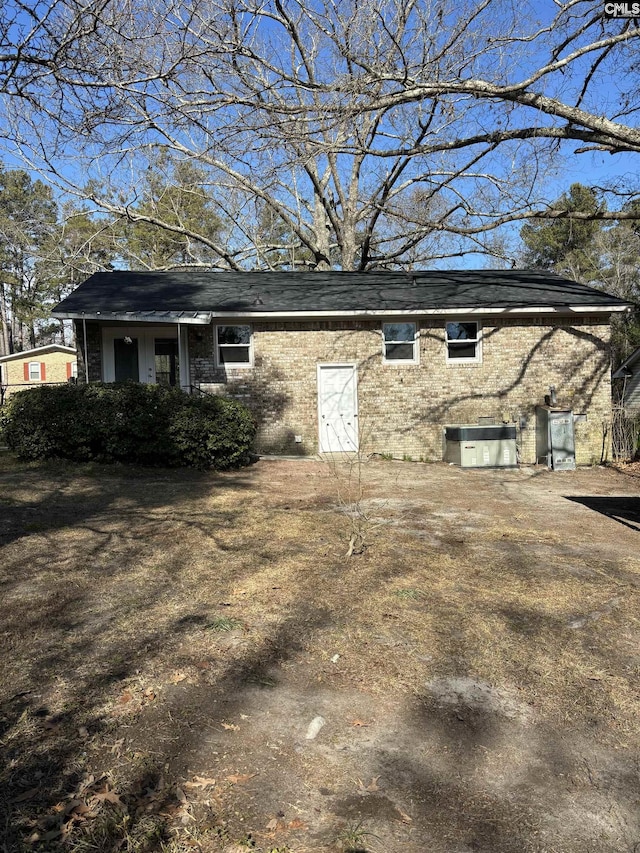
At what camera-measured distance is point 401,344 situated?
14.8 m

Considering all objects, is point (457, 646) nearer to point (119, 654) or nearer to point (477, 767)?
point (477, 767)

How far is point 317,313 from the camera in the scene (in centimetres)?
1416

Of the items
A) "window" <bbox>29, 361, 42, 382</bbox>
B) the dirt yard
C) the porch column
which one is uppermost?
"window" <bbox>29, 361, 42, 382</bbox>

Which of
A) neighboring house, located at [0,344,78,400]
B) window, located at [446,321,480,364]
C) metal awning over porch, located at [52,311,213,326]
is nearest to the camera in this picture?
metal awning over porch, located at [52,311,213,326]

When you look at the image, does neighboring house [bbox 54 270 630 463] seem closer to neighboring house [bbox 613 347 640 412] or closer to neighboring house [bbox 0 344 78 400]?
neighboring house [bbox 613 347 640 412]

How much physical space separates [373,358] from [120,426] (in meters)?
6.51

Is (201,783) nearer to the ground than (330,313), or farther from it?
nearer to the ground

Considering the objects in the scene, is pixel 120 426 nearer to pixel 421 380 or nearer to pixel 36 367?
pixel 421 380

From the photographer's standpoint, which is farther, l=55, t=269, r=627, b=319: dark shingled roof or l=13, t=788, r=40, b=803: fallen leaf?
l=55, t=269, r=627, b=319: dark shingled roof

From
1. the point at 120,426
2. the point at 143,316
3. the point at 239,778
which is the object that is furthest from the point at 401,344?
the point at 239,778

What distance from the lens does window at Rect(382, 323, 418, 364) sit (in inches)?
584

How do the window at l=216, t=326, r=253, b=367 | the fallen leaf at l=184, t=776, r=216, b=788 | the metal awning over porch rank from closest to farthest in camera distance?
the fallen leaf at l=184, t=776, r=216, b=788, the metal awning over porch, the window at l=216, t=326, r=253, b=367

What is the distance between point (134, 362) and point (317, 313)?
4.70m

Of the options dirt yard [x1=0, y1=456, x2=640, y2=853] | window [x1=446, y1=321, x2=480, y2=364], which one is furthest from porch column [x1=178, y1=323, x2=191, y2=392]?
dirt yard [x1=0, y1=456, x2=640, y2=853]
